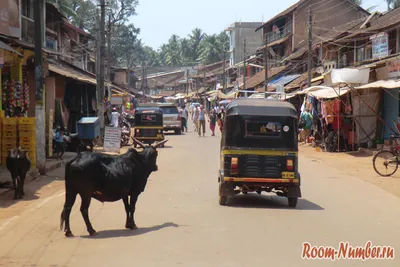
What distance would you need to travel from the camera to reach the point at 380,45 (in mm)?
28203

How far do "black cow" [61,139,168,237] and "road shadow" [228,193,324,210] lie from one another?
124 inches

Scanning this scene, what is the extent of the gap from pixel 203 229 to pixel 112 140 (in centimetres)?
1387

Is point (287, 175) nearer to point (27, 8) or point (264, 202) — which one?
point (264, 202)

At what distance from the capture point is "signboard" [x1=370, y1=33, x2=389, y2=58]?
27559 millimetres

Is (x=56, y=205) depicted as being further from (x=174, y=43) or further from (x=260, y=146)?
(x=174, y=43)

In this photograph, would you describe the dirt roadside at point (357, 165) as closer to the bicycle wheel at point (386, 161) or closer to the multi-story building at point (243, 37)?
the bicycle wheel at point (386, 161)

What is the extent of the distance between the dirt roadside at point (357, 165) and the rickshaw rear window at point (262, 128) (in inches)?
161

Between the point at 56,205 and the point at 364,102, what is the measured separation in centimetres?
1553

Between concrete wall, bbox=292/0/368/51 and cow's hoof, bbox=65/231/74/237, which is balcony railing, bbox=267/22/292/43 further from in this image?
cow's hoof, bbox=65/231/74/237

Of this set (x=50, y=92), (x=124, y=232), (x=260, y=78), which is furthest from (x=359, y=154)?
(x=260, y=78)

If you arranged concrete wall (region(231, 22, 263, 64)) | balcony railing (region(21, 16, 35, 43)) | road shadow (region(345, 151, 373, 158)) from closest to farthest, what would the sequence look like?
balcony railing (region(21, 16, 35, 43))
road shadow (region(345, 151, 373, 158))
concrete wall (region(231, 22, 263, 64))

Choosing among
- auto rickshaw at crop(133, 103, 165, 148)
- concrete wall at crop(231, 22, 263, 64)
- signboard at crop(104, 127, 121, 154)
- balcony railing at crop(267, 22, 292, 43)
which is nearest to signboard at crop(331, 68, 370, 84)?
signboard at crop(104, 127, 121, 154)

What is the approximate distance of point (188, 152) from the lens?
81.0 feet

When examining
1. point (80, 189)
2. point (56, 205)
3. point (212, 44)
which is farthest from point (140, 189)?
point (212, 44)
